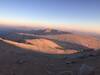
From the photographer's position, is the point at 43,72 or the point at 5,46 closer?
the point at 43,72

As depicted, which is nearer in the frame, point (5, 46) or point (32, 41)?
point (5, 46)

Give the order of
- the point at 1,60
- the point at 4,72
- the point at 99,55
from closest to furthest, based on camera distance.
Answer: the point at 4,72 < the point at 99,55 < the point at 1,60

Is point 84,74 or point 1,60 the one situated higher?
point 84,74

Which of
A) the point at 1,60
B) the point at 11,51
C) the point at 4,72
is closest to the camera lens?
the point at 4,72

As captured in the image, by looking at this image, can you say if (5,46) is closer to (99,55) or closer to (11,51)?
(11,51)

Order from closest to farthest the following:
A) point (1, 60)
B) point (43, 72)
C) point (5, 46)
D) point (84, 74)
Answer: point (84, 74) < point (43, 72) < point (1, 60) < point (5, 46)

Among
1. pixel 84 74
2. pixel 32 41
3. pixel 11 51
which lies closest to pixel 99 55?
pixel 84 74

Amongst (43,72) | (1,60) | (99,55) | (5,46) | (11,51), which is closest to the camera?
(43,72)

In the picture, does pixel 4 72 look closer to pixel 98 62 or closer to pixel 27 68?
pixel 27 68

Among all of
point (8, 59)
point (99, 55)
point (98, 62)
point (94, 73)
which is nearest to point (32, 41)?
point (8, 59)
